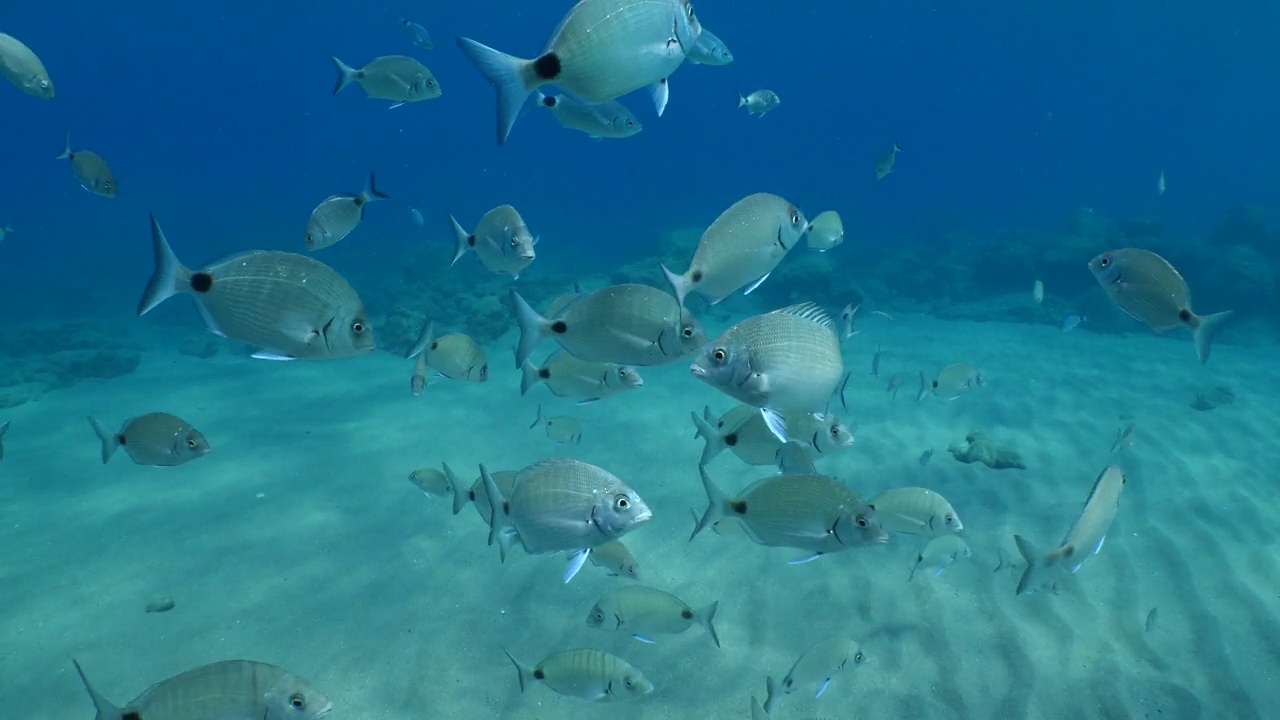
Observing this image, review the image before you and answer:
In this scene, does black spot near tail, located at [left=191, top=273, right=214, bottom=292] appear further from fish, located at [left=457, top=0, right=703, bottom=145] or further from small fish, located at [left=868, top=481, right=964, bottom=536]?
small fish, located at [left=868, top=481, right=964, bottom=536]

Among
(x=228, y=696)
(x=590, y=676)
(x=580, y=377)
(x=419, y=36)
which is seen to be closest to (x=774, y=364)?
(x=580, y=377)

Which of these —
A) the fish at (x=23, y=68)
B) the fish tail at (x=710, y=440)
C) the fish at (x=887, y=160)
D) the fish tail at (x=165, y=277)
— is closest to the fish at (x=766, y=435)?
the fish tail at (x=710, y=440)

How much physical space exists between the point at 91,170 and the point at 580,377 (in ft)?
19.9

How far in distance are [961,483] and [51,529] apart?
958cm

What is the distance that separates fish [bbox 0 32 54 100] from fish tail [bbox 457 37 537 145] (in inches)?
229

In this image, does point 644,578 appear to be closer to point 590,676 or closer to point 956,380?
point 590,676

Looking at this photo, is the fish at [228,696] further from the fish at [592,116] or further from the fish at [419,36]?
the fish at [419,36]

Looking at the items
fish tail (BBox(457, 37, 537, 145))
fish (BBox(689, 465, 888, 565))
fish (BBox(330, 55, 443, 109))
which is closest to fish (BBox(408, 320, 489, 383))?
fish (BBox(330, 55, 443, 109))

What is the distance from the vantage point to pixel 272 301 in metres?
2.56

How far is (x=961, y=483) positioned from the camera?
654 centimetres

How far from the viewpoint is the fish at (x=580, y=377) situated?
150 inches

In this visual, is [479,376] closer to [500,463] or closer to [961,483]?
[500,463]

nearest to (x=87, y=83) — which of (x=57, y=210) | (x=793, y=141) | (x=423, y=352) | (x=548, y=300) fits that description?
(x=57, y=210)

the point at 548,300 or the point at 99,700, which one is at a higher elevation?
the point at 99,700
